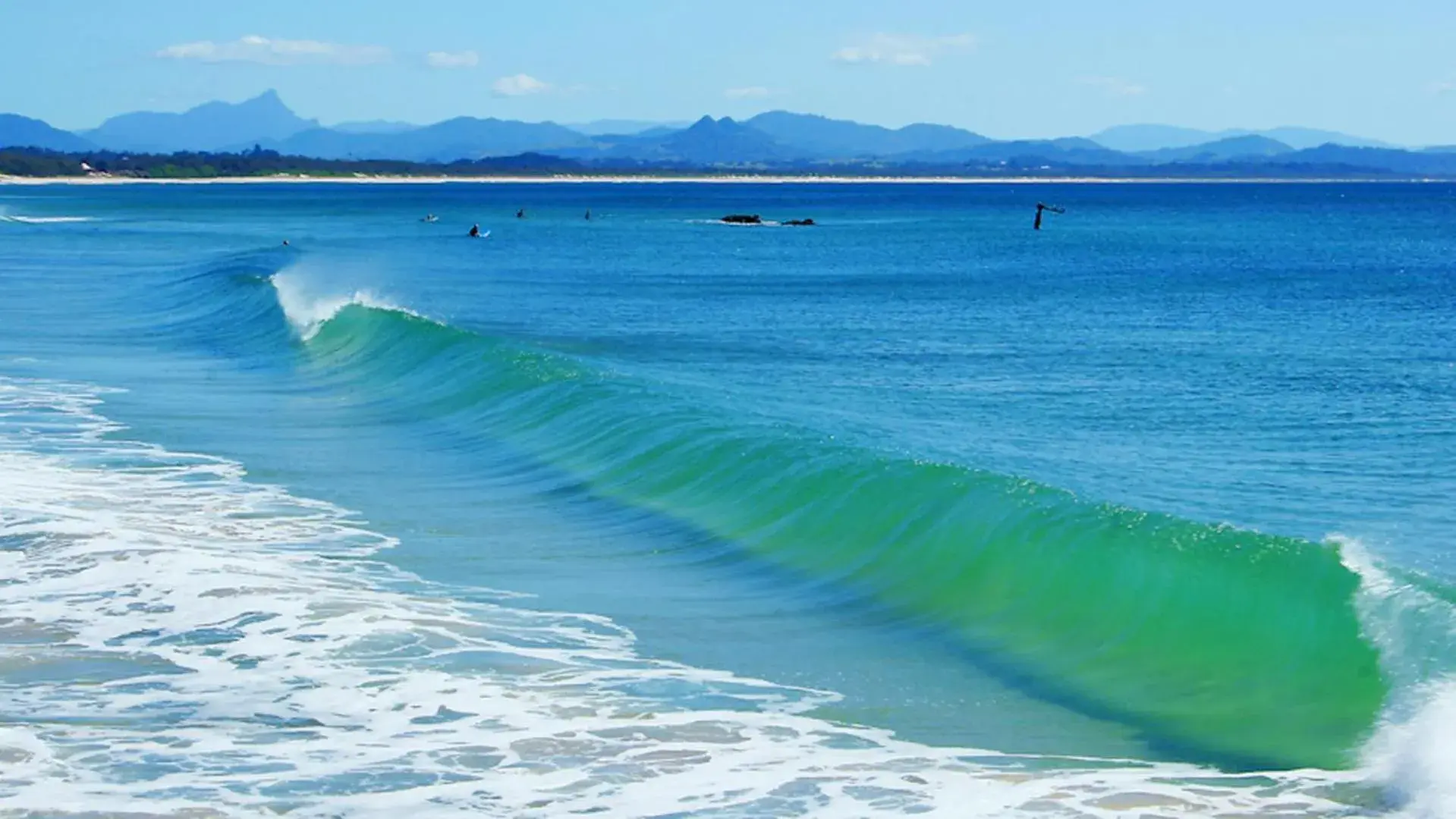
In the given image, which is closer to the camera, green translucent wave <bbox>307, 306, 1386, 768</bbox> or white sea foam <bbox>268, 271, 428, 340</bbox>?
green translucent wave <bbox>307, 306, 1386, 768</bbox>

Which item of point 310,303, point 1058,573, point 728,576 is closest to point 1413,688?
point 1058,573

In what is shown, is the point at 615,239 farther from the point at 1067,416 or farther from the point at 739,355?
the point at 1067,416

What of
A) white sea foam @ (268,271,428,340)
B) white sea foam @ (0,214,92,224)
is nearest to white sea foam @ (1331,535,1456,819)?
white sea foam @ (268,271,428,340)

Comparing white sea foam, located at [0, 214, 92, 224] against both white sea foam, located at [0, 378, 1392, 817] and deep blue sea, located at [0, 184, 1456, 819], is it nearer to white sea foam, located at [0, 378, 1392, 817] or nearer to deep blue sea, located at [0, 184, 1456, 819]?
deep blue sea, located at [0, 184, 1456, 819]

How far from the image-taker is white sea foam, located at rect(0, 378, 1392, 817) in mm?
9016

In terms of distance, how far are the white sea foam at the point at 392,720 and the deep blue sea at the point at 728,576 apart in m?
0.04

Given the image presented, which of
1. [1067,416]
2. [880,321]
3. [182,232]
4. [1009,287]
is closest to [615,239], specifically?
[182,232]

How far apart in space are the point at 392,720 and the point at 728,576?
4.89 m

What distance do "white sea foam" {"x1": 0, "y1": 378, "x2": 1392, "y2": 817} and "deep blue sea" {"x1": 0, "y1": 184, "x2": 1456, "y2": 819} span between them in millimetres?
40

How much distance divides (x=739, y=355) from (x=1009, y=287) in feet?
71.5

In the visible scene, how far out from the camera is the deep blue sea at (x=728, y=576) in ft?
31.3

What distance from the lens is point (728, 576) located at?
1492 cm

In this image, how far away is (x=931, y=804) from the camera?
352 inches

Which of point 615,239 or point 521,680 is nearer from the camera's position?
point 521,680
